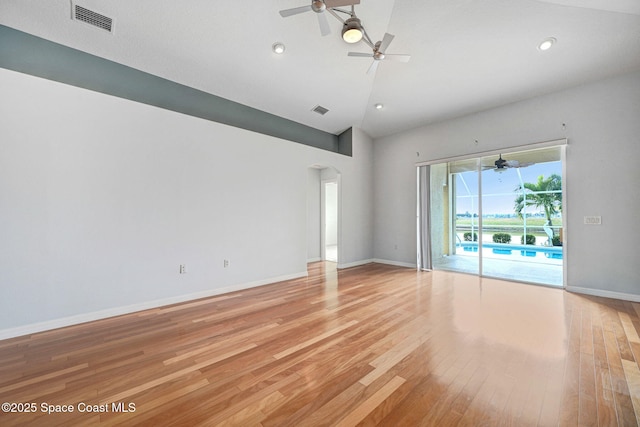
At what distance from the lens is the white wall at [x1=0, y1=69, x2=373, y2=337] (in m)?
2.65

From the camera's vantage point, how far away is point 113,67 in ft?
11.4

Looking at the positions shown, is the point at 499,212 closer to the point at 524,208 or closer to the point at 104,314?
the point at 524,208

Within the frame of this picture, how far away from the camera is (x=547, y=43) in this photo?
10.8ft

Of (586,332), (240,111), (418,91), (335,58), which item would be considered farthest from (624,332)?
(240,111)

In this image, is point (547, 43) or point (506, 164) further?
point (506, 164)

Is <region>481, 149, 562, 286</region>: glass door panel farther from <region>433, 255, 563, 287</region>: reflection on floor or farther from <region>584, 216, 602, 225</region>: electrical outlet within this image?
<region>584, 216, 602, 225</region>: electrical outlet

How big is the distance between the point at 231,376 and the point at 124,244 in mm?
2407

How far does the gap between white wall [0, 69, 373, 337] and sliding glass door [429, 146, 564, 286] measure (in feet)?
13.4

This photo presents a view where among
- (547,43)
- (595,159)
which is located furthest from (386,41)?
(595,159)

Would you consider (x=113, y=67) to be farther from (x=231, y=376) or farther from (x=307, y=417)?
(x=307, y=417)

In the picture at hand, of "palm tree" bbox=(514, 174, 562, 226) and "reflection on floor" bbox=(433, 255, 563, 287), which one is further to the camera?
"reflection on floor" bbox=(433, 255, 563, 287)

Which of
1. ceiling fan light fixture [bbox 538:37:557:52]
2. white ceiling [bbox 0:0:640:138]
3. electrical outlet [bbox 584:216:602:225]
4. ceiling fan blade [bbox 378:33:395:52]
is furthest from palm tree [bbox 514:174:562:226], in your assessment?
ceiling fan blade [bbox 378:33:395:52]

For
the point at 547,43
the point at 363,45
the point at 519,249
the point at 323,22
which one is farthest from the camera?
the point at 519,249

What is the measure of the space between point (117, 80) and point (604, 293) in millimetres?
7932
